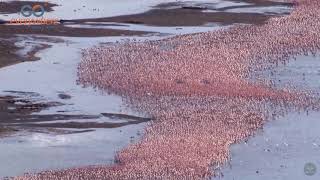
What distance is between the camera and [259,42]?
2706 centimetres

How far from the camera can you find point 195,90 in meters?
21.7

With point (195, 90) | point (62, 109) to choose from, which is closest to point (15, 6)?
point (195, 90)

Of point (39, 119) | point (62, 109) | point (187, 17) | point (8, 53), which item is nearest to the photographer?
point (39, 119)

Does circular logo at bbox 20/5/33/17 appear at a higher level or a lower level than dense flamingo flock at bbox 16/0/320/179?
higher

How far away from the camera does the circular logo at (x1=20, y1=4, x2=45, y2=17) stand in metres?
32.0

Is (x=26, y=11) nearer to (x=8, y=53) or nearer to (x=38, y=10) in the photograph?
(x=38, y=10)

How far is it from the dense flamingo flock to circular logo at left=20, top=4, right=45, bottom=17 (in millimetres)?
6200

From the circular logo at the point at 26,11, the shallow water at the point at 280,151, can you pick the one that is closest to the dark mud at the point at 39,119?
the shallow water at the point at 280,151

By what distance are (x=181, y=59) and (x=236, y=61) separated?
1.56 metres

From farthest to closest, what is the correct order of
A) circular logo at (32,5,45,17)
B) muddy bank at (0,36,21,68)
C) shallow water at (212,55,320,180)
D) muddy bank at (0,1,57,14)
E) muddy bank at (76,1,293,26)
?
muddy bank at (0,1,57,14), circular logo at (32,5,45,17), muddy bank at (76,1,293,26), muddy bank at (0,36,21,68), shallow water at (212,55,320,180)

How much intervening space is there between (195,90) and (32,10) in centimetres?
1322

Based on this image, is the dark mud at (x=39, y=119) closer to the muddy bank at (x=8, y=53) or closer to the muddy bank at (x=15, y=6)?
the muddy bank at (x=8, y=53)

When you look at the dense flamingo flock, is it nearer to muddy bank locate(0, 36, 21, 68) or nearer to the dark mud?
the dark mud

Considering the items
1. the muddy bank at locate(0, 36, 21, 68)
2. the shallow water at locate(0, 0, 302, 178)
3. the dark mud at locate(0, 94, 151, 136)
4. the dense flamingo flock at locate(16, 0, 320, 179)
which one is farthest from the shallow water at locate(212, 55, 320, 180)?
the muddy bank at locate(0, 36, 21, 68)
